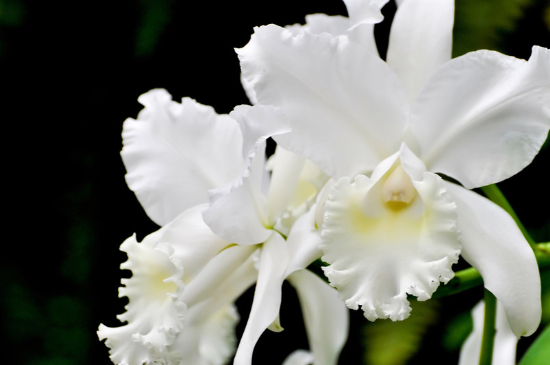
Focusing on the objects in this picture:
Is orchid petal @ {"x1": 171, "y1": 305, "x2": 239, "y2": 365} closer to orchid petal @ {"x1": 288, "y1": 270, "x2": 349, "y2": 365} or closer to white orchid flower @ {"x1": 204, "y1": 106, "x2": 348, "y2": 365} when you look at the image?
white orchid flower @ {"x1": 204, "y1": 106, "x2": 348, "y2": 365}

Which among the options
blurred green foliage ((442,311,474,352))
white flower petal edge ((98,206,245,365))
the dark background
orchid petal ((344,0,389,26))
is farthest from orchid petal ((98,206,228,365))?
the dark background

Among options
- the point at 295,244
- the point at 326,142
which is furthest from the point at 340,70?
the point at 295,244

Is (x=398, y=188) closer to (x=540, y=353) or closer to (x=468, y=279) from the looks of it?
(x=468, y=279)

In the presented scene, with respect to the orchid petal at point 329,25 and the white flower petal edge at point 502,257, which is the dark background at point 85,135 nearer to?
the orchid petal at point 329,25

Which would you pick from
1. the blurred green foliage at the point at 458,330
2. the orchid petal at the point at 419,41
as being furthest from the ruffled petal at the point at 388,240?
the blurred green foliage at the point at 458,330

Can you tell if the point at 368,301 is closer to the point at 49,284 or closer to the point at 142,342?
the point at 142,342

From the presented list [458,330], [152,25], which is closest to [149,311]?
[458,330]

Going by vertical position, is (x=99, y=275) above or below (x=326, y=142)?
below
